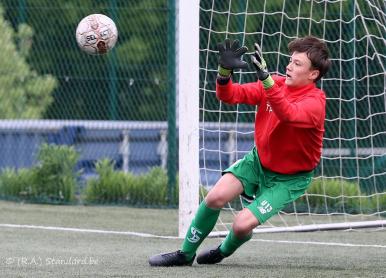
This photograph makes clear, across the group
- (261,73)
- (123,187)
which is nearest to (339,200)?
(123,187)

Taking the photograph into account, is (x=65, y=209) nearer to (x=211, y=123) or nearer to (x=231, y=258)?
(x=211, y=123)

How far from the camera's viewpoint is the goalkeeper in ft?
21.2

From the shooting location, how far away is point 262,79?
20.3 feet

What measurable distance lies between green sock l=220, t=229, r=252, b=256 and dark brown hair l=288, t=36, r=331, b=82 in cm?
111

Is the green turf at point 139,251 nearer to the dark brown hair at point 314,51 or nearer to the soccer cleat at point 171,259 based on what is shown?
the soccer cleat at point 171,259

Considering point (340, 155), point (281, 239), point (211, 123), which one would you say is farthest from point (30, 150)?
point (281, 239)

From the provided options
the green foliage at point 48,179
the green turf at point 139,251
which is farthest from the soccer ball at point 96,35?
the green foliage at point 48,179

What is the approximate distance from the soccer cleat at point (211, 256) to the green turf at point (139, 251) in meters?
0.06

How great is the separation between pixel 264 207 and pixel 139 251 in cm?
148

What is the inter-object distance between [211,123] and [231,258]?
469cm

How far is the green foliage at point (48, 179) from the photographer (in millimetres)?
11914

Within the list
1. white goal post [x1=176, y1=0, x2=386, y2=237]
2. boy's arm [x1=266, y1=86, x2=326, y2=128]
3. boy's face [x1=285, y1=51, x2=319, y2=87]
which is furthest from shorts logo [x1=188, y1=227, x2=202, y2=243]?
white goal post [x1=176, y1=0, x2=386, y2=237]

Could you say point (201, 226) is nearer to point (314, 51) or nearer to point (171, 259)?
point (171, 259)

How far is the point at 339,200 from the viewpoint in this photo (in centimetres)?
1081
